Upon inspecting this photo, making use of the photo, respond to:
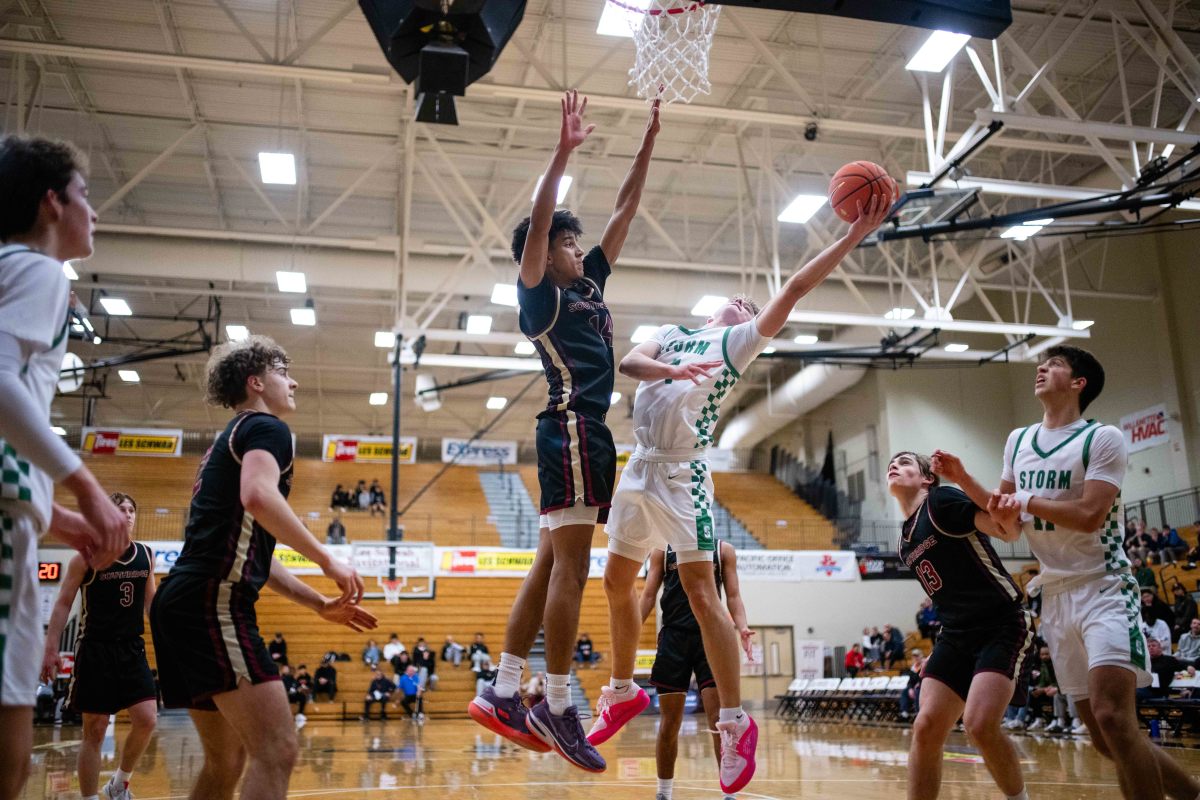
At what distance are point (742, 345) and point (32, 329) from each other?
117 inches

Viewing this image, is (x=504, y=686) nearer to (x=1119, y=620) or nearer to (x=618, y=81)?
(x=1119, y=620)

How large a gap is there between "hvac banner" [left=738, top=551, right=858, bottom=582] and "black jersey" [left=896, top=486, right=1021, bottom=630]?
18627mm

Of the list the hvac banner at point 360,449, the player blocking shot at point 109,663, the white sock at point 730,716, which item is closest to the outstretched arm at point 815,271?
the white sock at point 730,716

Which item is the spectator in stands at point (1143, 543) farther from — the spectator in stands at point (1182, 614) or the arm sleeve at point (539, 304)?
the arm sleeve at point (539, 304)

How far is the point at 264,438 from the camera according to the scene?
3664mm

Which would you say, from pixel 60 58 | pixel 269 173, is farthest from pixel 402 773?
pixel 60 58

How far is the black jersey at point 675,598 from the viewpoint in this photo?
270 inches

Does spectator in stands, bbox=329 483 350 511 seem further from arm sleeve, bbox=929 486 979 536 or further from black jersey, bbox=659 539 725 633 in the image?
arm sleeve, bbox=929 486 979 536

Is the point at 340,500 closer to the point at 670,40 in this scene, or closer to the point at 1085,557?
the point at 670,40

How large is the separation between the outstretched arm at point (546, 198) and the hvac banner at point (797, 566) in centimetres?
1987

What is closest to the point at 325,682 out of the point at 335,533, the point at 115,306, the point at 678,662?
the point at 335,533

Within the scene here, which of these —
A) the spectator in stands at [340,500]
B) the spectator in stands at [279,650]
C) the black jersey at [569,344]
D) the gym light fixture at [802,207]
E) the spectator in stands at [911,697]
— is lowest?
the spectator in stands at [911,697]

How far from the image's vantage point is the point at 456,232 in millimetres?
22875

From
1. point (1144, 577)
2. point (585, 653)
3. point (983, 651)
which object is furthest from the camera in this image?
point (585, 653)
